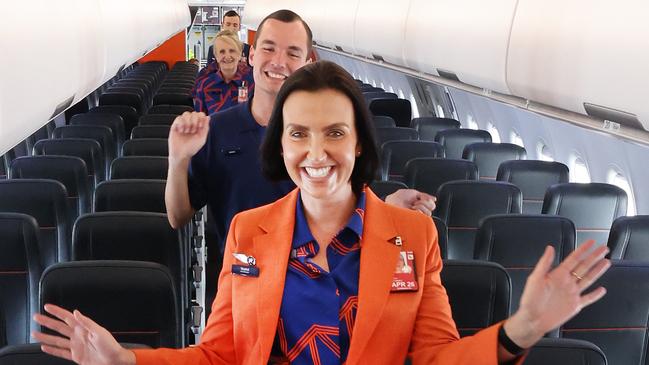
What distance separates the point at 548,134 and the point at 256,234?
9.07 metres

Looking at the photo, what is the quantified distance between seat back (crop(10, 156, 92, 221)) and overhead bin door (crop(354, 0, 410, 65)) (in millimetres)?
4592

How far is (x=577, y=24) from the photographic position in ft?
17.7

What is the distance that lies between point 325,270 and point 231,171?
1354 millimetres

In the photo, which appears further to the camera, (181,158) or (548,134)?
(548,134)

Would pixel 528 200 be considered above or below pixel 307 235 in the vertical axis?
below

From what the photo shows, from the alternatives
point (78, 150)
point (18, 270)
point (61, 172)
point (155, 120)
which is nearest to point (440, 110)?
point (155, 120)

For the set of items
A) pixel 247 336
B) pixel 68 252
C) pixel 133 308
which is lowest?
pixel 68 252

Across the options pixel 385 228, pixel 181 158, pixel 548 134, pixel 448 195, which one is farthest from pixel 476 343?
pixel 548 134

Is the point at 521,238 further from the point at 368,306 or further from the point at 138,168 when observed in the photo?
the point at 138,168

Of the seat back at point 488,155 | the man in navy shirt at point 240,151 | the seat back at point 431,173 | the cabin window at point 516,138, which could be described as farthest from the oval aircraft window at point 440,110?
the man in navy shirt at point 240,151

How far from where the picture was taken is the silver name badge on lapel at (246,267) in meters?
2.66

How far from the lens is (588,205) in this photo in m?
6.60

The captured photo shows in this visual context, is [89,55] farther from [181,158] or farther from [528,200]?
[528,200]

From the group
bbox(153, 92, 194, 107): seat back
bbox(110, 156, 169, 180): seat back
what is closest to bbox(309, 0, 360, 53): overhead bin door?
bbox(153, 92, 194, 107): seat back
